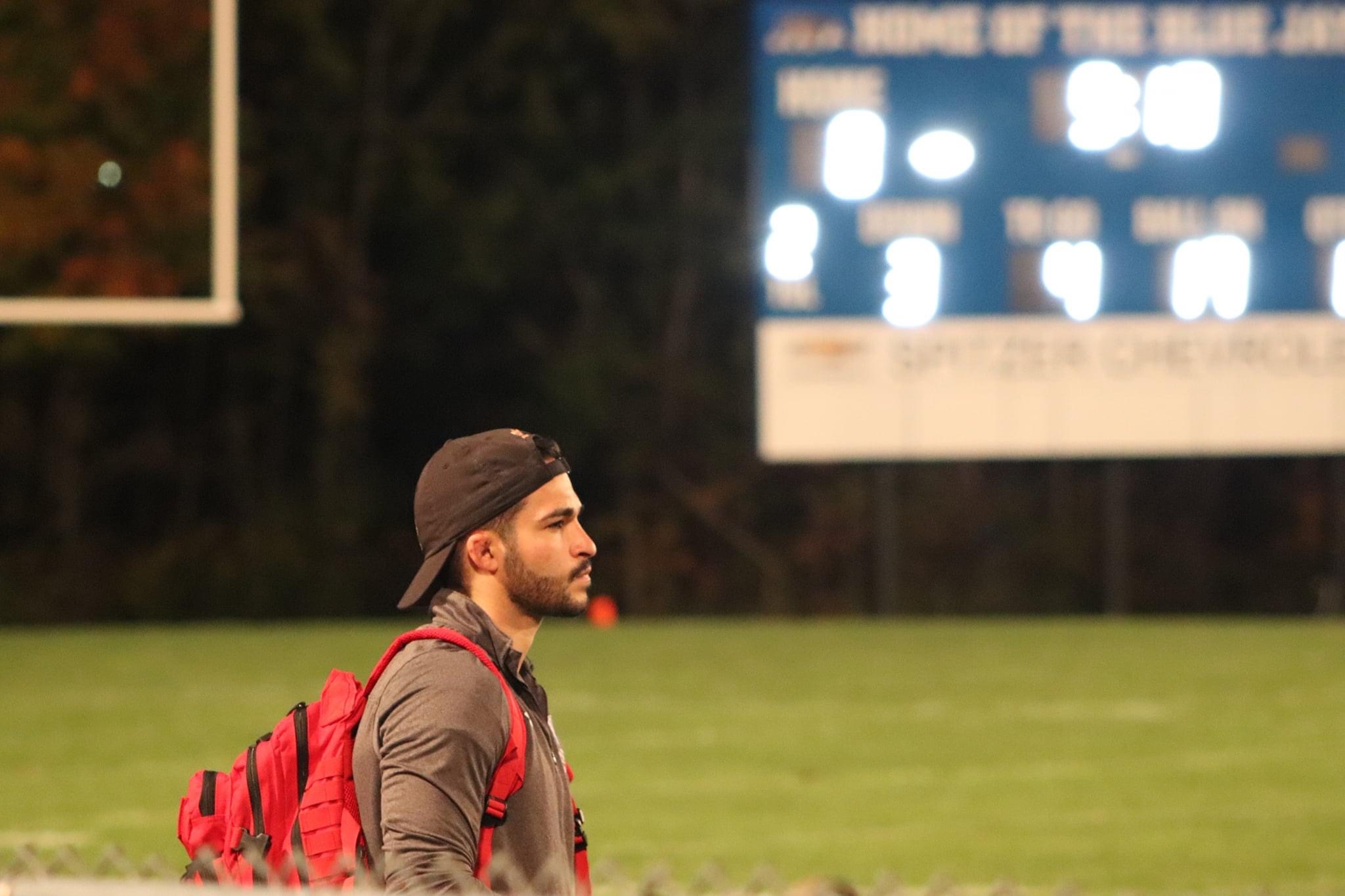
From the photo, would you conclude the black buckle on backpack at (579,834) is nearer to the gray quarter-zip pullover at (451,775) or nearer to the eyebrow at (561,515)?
the gray quarter-zip pullover at (451,775)

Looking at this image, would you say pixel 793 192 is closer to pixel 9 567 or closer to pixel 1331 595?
pixel 1331 595

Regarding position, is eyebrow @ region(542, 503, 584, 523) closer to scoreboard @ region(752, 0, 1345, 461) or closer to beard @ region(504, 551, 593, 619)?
beard @ region(504, 551, 593, 619)

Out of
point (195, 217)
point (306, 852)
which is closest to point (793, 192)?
point (195, 217)

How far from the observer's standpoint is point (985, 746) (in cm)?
861

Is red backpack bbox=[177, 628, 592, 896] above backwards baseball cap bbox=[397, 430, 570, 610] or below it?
below

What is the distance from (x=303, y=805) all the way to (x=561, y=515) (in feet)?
1.44

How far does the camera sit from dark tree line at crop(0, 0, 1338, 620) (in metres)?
18.0

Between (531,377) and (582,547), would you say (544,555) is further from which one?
(531,377)

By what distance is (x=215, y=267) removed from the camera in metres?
9.16

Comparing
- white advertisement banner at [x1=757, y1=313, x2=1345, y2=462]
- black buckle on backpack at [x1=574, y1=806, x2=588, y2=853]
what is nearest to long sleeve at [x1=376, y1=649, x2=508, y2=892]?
black buckle on backpack at [x1=574, y1=806, x2=588, y2=853]

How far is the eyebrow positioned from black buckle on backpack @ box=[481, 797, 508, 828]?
333 millimetres

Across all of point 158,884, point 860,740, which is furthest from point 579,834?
point 860,740

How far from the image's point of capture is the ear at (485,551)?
2346 millimetres

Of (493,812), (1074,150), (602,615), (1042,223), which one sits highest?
(1074,150)
